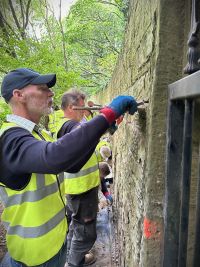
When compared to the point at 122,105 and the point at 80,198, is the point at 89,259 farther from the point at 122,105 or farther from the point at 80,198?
the point at 122,105

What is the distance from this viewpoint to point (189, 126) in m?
1.04

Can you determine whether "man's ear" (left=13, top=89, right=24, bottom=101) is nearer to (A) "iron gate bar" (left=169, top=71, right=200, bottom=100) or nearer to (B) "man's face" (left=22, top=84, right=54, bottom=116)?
(B) "man's face" (left=22, top=84, right=54, bottom=116)

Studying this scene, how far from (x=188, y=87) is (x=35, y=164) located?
3.26 feet

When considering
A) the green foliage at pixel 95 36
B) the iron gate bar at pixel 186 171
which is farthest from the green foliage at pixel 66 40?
the iron gate bar at pixel 186 171

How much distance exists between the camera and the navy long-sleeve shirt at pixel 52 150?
5.24 ft

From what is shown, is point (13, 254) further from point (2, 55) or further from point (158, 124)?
point (2, 55)

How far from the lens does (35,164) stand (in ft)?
5.40

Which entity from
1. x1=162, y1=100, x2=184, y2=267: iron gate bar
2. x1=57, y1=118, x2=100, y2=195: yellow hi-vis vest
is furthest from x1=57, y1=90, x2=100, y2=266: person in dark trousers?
x1=162, y1=100, x2=184, y2=267: iron gate bar

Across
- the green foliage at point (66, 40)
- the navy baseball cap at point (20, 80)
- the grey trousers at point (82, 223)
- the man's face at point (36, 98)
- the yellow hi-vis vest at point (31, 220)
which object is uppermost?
the green foliage at point (66, 40)

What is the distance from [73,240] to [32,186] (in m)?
1.85

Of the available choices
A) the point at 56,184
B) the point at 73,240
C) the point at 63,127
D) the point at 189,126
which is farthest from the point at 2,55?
the point at 189,126

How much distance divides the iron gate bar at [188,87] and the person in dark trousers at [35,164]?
0.55 metres

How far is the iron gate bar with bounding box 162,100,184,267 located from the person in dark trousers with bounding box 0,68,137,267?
0.45m

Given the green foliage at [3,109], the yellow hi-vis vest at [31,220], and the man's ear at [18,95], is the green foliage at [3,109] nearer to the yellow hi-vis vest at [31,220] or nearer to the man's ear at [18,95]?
the man's ear at [18,95]
